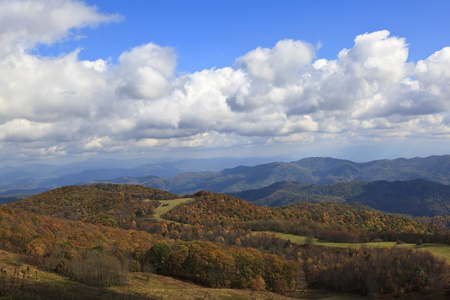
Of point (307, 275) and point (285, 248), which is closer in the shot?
point (307, 275)

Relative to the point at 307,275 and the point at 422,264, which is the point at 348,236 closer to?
the point at 307,275

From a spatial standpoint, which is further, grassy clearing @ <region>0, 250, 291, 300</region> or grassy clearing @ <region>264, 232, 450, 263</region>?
grassy clearing @ <region>264, 232, 450, 263</region>

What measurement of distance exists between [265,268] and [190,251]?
18.2 m

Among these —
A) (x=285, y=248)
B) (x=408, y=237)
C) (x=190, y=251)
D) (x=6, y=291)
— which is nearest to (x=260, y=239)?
(x=285, y=248)

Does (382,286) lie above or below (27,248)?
below

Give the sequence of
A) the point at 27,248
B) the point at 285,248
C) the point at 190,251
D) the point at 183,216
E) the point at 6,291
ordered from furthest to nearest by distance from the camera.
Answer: the point at 183,216 → the point at 285,248 → the point at 190,251 → the point at 27,248 → the point at 6,291

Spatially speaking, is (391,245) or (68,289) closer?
(68,289)

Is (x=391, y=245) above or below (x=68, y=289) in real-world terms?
below

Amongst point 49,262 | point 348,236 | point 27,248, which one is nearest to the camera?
point 49,262

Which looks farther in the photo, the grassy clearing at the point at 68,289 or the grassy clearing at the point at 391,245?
the grassy clearing at the point at 391,245

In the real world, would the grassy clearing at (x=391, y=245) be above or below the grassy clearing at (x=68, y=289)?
below

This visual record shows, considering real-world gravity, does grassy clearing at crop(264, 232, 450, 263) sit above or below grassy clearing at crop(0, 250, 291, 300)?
below

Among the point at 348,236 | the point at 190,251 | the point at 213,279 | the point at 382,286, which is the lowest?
the point at 348,236

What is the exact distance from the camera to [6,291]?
3009 centimetres
